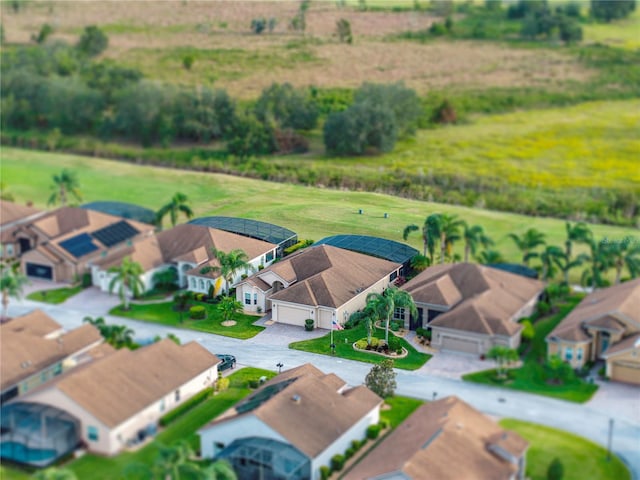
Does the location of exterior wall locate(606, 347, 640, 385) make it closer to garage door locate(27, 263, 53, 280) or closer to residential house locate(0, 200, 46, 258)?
garage door locate(27, 263, 53, 280)

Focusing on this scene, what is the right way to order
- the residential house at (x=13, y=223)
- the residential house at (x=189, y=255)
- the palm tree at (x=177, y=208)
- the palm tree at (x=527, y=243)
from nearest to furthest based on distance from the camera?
the palm tree at (x=527, y=243) → the residential house at (x=189, y=255) → the palm tree at (x=177, y=208) → the residential house at (x=13, y=223)

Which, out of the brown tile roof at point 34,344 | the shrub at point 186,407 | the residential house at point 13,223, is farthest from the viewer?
the residential house at point 13,223

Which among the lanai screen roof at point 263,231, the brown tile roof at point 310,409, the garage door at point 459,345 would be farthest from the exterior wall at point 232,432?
the lanai screen roof at point 263,231

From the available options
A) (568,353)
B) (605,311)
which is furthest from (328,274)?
(605,311)

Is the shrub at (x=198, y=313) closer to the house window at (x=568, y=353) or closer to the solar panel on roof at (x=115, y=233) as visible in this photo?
the solar panel on roof at (x=115, y=233)

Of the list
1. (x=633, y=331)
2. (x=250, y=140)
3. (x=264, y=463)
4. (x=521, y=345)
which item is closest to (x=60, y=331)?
(x=264, y=463)

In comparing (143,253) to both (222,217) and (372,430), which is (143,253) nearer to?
(222,217)

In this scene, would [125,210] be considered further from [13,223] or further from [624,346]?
[624,346]

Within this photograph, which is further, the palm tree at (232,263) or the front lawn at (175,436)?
the palm tree at (232,263)
